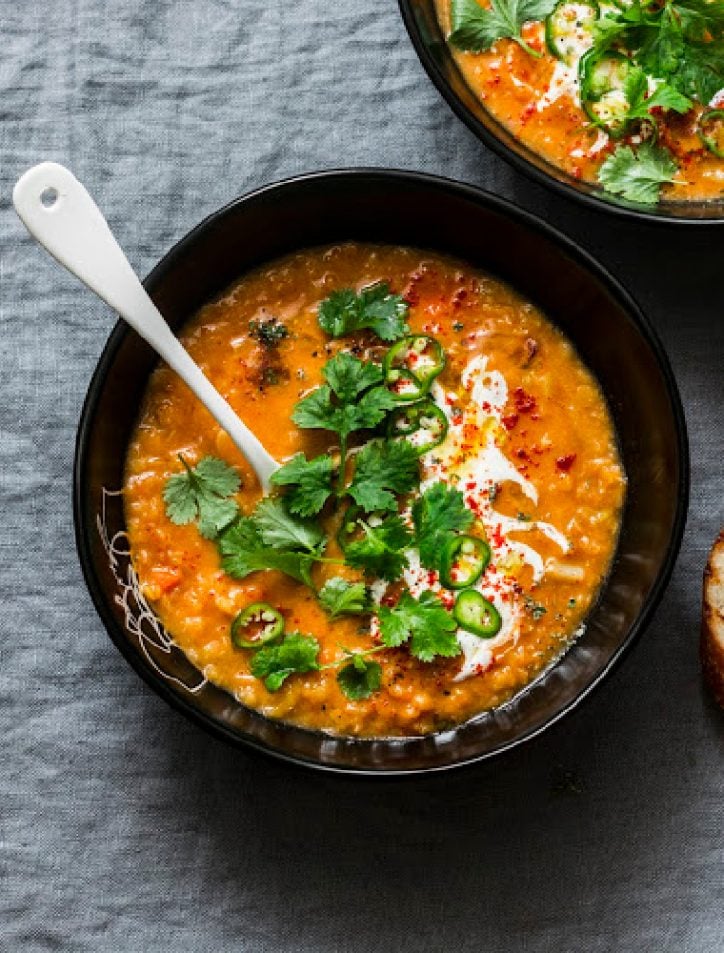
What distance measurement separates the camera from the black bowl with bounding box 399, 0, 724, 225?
3.23 m

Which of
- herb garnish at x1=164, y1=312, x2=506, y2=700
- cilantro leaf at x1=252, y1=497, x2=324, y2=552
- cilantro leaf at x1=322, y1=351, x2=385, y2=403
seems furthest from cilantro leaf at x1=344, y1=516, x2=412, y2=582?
cilantro leaf at x1=322, y1=351, x2=385, y2=403

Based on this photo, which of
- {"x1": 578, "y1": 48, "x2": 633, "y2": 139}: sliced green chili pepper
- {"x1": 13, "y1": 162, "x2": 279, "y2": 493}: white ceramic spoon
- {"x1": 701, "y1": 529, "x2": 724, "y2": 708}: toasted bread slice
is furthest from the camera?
{"x1": 578, "y1": 48, "x2": 633, "y2": 139}: sliced green chili pepper

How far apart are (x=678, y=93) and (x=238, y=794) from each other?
2.21 meters

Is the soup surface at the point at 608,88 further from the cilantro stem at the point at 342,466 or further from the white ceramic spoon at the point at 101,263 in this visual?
Result: the white ceramic spoon at the point at 101,263

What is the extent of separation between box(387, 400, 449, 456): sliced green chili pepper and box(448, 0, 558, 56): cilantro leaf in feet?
3.35

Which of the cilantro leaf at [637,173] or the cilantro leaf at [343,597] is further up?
the cilantro leaf at [637,173]

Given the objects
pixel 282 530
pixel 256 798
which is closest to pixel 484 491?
pixel 282 530

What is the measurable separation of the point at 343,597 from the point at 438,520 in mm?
307

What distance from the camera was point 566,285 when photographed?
3.32 metres

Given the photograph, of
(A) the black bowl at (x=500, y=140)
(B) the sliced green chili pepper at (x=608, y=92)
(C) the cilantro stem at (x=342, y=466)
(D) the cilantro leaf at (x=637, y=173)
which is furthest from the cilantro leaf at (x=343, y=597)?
(B) the sliced green chili pepper at (x=608, y=92)

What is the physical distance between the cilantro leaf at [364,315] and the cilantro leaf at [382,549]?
0.49 meters

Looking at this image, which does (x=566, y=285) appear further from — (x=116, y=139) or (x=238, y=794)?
(x=238, y=794)

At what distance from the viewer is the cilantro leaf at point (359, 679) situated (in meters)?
3.26

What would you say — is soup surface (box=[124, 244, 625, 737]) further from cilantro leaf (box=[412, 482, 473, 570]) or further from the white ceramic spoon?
the white ceramic spoon
